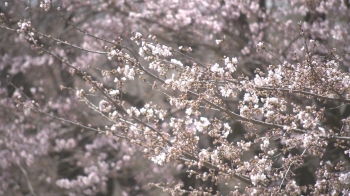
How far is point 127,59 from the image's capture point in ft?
11.8

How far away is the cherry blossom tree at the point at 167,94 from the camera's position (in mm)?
3480

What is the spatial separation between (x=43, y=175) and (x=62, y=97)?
5.50 feet

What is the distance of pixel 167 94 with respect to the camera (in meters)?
3.88

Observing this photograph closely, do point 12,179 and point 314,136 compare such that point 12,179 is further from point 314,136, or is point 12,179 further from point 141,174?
point 314,136

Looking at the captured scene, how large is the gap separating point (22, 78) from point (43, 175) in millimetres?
2202

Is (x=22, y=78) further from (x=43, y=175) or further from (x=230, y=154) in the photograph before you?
(x=230, y=154)

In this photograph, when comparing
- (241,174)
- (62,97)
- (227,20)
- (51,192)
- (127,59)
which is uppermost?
(227,20)

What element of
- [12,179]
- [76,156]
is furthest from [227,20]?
[12,179]

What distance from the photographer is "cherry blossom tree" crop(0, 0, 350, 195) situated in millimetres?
3480

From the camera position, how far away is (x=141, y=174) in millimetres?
9242

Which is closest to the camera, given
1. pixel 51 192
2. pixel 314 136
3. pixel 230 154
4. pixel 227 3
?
pixel 314 136

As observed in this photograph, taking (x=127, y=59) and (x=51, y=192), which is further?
(x=51, y=192)

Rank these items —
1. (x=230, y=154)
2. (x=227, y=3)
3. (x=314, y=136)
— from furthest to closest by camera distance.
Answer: (x=227, y=3) < (x=230, y=154) < (x=314, y=136)

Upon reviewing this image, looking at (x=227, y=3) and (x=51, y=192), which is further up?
(x=227, y=3)
